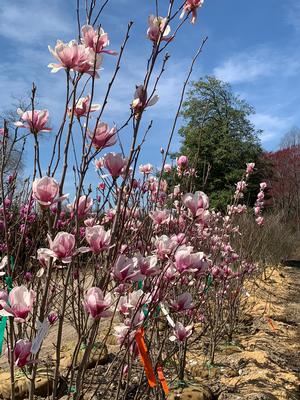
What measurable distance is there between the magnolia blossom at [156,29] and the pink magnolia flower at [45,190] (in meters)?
0.68

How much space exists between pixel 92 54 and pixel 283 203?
2641 cm

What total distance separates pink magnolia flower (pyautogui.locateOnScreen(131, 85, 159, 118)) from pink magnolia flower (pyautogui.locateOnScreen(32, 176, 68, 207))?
0.43 metres

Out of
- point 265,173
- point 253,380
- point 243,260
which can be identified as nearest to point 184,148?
point 265,173

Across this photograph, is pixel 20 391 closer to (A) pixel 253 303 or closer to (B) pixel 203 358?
(B) pixel 203 358

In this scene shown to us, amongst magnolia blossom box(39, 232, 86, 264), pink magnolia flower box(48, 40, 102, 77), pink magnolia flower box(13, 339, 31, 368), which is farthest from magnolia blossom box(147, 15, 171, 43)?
pink magnolia flower box(13, 339, 31, 368)

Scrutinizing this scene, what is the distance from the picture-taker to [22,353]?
133cm

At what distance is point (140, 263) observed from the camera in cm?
151

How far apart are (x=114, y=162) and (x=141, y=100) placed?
24cm

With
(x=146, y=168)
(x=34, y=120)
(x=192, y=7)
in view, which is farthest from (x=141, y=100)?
(x=146, y=168)

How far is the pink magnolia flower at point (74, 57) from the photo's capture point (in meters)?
1.33

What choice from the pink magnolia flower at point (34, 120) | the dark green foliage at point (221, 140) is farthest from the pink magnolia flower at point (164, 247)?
the dark green foliage at point (221, 140)

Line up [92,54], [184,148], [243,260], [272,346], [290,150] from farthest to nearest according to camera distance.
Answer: [290,150] → [184,148] → [243,260] → [272,346] → [92,54]

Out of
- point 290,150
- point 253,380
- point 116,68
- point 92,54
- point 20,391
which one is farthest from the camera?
point 290,150

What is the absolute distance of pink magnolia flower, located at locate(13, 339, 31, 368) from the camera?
1323 millimetres
